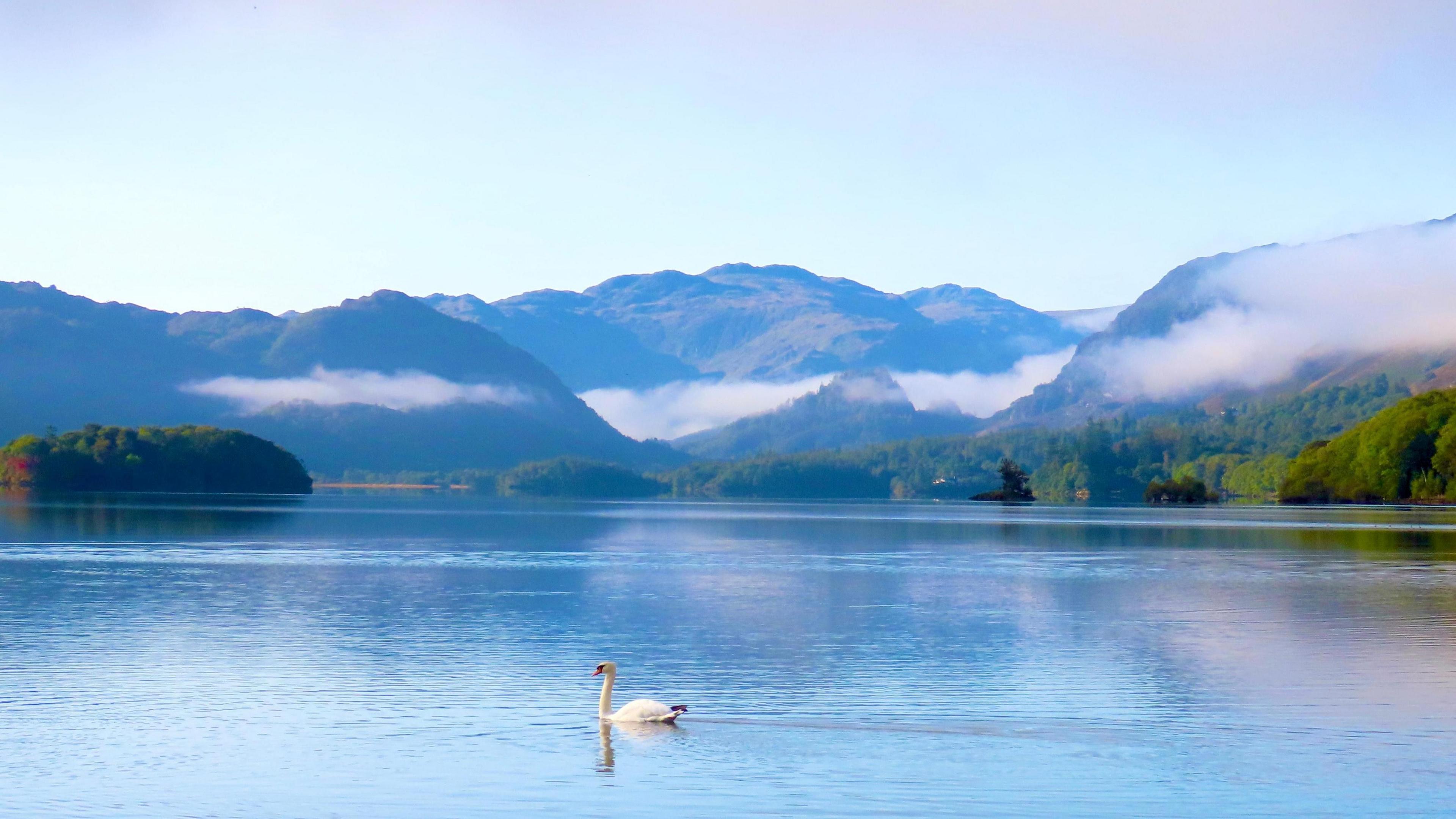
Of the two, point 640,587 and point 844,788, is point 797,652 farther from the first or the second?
point 640,587

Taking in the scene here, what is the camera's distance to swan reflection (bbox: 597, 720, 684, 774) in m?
25.2

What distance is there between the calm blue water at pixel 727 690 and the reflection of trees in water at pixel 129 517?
92.7 feet

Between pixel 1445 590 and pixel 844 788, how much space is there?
40.4 m

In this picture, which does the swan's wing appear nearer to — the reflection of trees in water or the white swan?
the white swan

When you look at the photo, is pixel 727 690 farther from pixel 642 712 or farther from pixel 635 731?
pixel 635 731

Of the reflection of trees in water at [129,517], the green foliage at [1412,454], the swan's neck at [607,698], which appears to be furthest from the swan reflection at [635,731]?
the green foliage at [1412,454]

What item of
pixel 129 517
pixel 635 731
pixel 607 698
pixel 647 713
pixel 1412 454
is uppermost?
pixel 1412 454

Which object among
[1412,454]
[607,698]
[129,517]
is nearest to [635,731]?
[607,698]

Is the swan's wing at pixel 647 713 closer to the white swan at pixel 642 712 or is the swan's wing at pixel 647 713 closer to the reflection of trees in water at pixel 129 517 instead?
the white swan at pixel 642 712

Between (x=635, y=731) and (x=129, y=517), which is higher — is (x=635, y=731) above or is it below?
below

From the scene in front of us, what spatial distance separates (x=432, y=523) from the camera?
131m

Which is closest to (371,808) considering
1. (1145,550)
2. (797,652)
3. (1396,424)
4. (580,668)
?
(580,668)

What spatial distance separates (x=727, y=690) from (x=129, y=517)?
339 ft

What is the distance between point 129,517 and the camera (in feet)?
401
